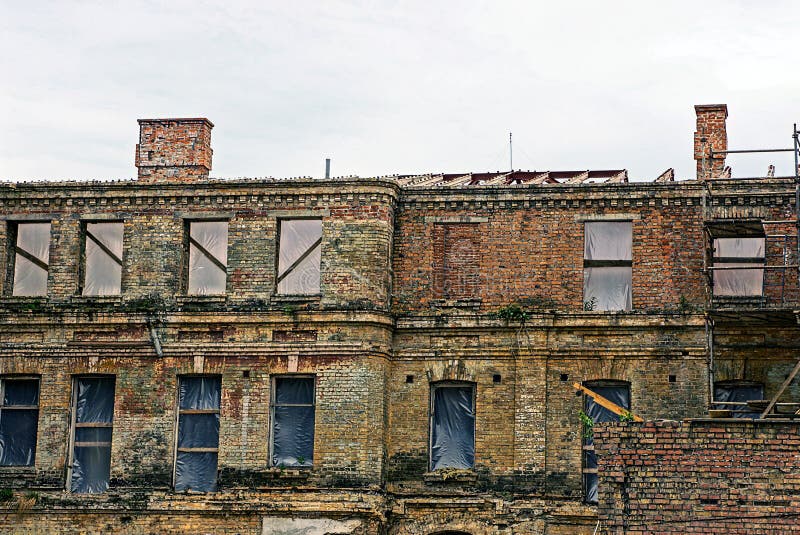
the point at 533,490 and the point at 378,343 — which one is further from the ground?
the point at 378,343

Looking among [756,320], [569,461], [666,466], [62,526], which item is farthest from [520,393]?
[62,526]

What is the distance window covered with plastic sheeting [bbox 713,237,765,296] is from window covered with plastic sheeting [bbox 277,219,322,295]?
8048 mm

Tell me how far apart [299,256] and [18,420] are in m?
6.85

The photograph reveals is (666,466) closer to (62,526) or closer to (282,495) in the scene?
(282,495)

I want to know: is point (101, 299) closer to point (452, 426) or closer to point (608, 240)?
point (452, 426)

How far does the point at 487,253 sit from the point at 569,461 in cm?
452

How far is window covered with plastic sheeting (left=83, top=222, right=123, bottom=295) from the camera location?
30766mm

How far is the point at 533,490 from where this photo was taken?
93.4 feet

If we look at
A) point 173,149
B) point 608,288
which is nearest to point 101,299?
point 173,149

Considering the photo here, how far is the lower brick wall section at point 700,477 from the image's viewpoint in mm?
21359

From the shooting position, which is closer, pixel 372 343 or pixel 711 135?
pixel 372 343

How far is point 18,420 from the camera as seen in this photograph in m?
30.5

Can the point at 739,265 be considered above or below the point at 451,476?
above

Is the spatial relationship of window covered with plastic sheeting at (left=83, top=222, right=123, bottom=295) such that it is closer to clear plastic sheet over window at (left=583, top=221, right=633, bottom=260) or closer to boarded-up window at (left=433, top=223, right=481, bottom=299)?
boarded-up window at (left=433, top=223, right=481, bottom=299)
